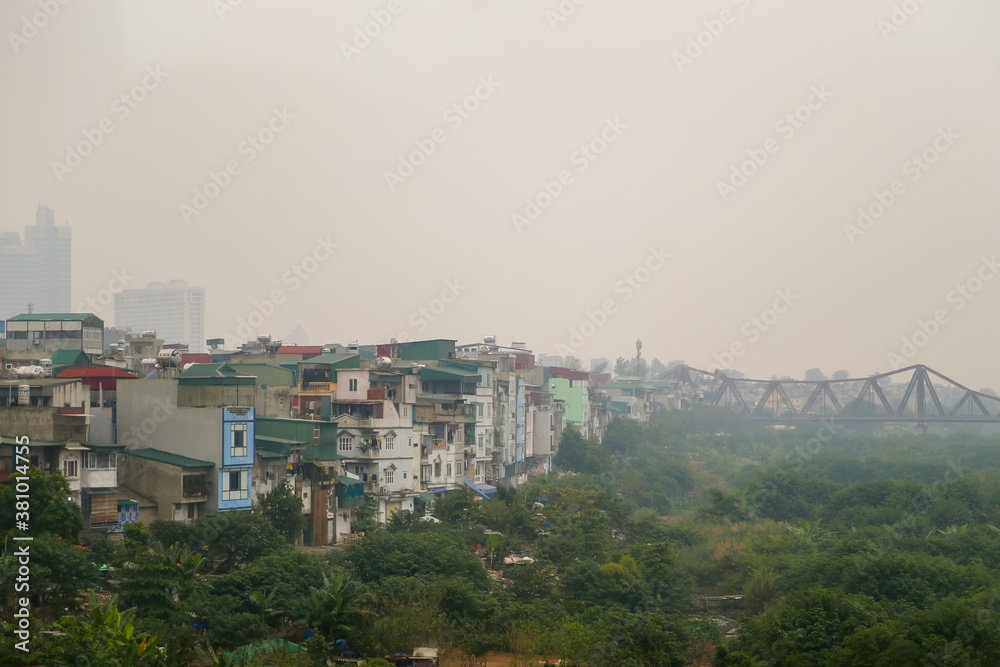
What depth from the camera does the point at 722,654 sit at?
1908cm

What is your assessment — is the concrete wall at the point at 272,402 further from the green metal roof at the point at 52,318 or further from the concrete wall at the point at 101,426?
the green metal roof at the point at 52,318

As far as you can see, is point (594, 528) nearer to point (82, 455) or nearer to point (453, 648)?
point (453, 648)

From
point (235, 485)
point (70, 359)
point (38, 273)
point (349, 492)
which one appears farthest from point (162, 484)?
point (38, 273)

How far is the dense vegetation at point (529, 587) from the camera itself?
18.5 m

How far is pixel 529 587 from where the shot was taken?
81.0 feet

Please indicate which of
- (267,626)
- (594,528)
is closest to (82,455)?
(267,626)

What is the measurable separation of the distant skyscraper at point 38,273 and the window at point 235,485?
67299mm

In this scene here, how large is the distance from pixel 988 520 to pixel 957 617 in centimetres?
2075

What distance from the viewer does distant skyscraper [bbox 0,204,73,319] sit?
88.9 m

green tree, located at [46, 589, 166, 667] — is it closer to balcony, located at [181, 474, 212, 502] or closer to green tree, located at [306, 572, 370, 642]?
green tree, located at [306, 572, 370, 642]

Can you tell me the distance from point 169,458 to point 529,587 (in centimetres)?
903

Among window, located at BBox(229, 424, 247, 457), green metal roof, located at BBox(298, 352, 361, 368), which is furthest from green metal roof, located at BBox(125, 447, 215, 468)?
green metal roof, located at BBox(298, 352, 361, 368)

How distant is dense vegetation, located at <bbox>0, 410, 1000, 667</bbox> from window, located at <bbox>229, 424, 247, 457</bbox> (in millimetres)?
1492

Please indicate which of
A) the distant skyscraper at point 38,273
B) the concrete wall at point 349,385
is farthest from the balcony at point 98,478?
the distant skyscraper at point 38,273
